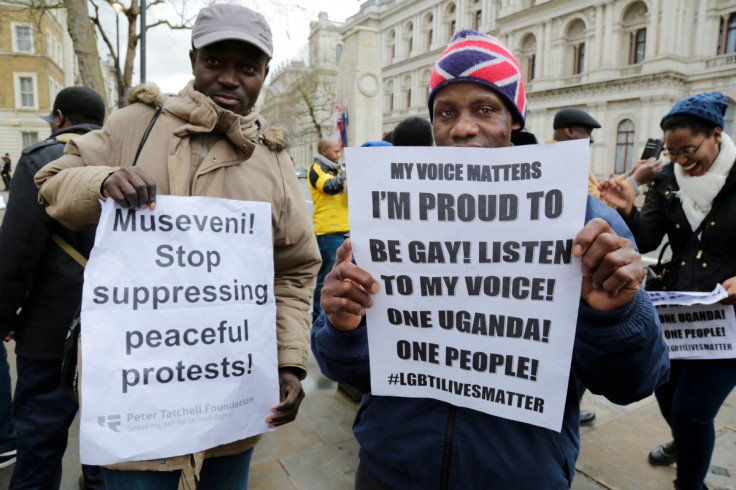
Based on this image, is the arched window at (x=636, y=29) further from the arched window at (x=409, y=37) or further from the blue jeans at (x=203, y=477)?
the blue jeans at (x=203, y=477)

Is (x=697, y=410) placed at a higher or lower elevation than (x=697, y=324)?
lower

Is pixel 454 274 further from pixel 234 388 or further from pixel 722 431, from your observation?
pixel 722 431

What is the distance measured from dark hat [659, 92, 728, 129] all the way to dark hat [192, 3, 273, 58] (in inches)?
77.5

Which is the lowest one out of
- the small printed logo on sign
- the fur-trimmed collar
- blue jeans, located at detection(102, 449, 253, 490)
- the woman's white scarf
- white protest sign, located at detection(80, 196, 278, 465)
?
blue jeans, located at detection(102, 449, 253, 490)

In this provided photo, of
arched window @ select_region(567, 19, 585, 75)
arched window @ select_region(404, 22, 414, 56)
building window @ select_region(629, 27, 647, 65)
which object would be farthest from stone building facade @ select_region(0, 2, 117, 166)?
building window @ select_region(629, 27, 647, 65)

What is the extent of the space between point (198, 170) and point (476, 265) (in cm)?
99

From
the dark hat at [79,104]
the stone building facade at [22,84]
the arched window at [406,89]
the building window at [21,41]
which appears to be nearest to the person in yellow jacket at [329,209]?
the dark hat at [79,104]

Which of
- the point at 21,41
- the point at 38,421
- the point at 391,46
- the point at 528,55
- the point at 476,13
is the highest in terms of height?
the point at 476,13

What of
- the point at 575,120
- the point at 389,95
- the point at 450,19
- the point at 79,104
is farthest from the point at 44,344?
the point at 389,95

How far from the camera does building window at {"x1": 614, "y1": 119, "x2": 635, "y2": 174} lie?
33.2 metres

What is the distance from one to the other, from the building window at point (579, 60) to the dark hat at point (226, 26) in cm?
4129

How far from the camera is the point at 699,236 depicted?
2.63 meters

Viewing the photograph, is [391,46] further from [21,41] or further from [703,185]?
[703,185]

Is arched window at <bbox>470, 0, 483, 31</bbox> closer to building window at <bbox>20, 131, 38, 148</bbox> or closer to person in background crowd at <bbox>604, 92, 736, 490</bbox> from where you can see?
building window at <bbox>20, 131, 38, 148</bbox>
